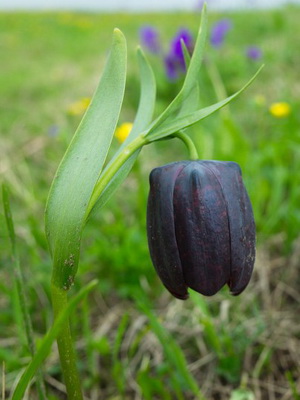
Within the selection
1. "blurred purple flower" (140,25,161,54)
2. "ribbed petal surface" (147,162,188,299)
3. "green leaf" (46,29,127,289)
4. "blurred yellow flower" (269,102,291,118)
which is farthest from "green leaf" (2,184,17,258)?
"blurred purple flower" (140,25,161,54)

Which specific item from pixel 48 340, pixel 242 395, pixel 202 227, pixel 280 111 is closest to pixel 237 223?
pixel 202 227

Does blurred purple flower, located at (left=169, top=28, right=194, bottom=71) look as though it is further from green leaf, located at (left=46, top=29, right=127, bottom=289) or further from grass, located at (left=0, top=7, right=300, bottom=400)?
green leaf, located at (left=46, top=29, right=127, bottom=289)

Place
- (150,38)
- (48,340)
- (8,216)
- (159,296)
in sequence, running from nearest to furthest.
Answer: (48,340)
(8,216)
(159,296)
(150,38)

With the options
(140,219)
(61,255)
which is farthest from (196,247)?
(140,219)

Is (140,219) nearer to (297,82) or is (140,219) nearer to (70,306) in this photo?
(70,306)

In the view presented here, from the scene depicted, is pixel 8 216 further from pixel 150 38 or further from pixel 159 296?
pixel 150 38

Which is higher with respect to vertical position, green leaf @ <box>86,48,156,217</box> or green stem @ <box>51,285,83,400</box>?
green leaf @ <box>86,48,156,217</box>
